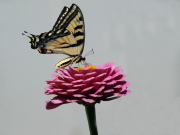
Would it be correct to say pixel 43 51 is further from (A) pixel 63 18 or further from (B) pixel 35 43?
(A) pixel 63 18

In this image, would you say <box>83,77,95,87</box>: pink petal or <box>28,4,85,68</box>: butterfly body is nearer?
<box>83,77,95,87</box>: pink petal

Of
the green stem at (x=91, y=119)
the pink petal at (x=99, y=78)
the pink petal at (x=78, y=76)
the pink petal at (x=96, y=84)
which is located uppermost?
the pink petal at (x=78, y=76)

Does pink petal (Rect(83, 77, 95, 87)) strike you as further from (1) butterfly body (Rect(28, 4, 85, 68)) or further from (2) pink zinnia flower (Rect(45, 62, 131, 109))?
(1) butterfly body (Rect(28, 4, 85, 68))

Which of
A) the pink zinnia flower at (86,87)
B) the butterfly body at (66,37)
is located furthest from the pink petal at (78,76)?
the butterfly body at (66,37)

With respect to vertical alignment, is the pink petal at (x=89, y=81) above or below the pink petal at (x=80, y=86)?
above

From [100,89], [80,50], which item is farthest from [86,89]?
[80,50]

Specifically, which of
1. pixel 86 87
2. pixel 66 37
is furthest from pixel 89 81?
pixel 66 37

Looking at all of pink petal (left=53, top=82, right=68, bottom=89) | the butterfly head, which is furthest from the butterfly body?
pink petal (left=53, top=82, right=68, bottom=89)

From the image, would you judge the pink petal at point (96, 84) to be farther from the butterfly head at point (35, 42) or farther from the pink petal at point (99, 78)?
the butterfly head at point (35, 42)

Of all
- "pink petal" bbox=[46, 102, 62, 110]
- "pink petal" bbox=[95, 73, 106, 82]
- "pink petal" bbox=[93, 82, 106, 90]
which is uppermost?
"pink petal" bbox=[95, 73, 106, 82]
